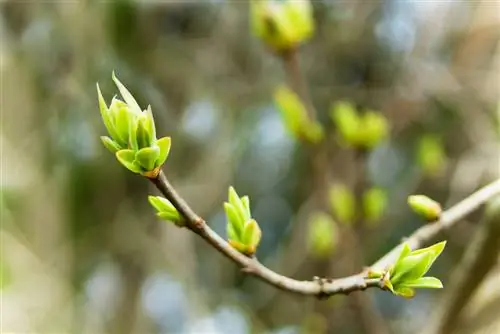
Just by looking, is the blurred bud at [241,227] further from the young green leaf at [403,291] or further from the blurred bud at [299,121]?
the blurred bud at [299,121]

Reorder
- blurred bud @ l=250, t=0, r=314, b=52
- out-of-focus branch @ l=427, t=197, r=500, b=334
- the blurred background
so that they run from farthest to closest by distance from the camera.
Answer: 1. the blurred background
2. blurred bud @ l=250, t=0, r=314, b=52
3. out-of-focus branch @ l=427, t=197, r=500, b=334

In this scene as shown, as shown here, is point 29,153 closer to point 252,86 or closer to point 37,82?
point 37,82

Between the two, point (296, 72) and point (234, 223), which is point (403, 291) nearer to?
point (234, 223)

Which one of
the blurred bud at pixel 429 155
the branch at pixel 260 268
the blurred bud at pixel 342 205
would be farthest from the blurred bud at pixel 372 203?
the branch at pixel 260 268

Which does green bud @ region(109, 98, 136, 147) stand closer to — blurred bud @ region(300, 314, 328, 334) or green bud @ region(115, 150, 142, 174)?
green bud @ region(115, 150, 142, 174)

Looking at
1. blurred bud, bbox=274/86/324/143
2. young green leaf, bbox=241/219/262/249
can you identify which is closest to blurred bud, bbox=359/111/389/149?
blurred bud, bbox=274/86/324/143
